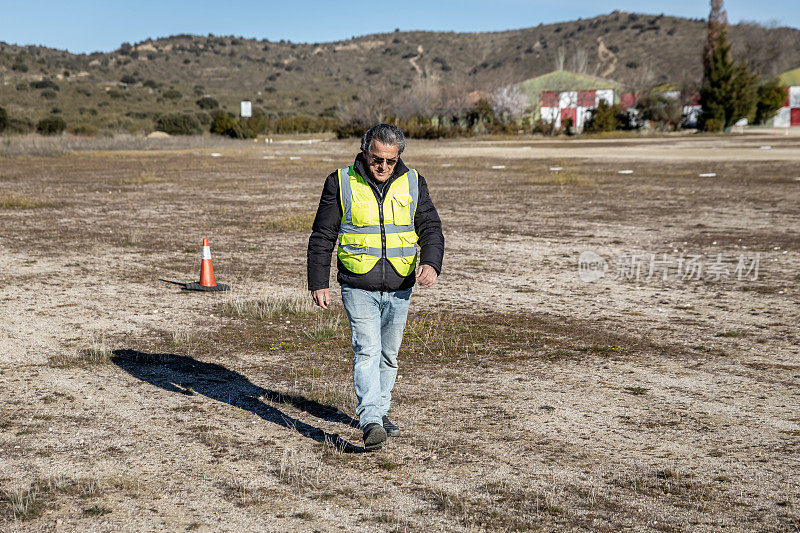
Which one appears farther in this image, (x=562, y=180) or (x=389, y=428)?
(x=562, y=180)

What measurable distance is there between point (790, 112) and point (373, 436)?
84.9 metres

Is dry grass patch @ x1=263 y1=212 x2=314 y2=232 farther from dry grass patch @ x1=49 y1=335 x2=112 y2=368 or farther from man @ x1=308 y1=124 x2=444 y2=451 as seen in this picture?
man @ x1=308 y1=124 x2=444 y2=451

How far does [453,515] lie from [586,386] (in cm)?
247

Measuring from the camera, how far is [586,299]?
368 inches

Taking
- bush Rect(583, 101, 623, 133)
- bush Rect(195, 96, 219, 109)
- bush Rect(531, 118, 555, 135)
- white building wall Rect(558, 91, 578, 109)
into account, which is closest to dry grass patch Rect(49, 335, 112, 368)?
bush Rect(531, 118, 555, 135)

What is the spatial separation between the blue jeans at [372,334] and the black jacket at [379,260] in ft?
0.24

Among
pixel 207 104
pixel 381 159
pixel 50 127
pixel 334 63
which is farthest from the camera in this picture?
pixel 334 63

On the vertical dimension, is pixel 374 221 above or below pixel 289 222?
above

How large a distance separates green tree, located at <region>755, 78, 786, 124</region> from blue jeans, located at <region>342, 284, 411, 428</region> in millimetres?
77316

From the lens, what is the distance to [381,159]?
445cm

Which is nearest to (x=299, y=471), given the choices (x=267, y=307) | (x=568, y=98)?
(x=267, y=307)

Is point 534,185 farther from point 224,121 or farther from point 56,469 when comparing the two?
point 224,121

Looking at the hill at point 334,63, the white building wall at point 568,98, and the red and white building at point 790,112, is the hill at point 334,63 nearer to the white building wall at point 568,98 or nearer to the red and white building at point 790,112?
the white building wall at point 568,98

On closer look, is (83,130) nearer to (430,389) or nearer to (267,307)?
(267,307)
